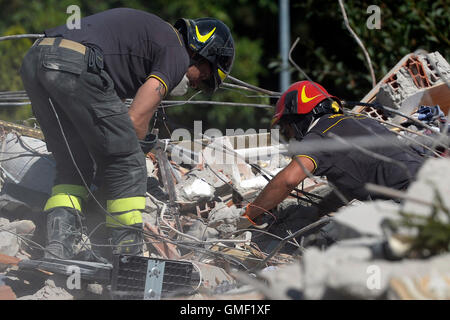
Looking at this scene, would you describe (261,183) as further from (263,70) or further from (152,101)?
(263,70)

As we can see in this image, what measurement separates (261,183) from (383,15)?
345cm

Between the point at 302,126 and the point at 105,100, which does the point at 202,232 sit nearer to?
the point at 302,126

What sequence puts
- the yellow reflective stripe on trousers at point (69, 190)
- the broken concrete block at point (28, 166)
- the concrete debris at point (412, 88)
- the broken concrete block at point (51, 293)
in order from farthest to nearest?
1. the concrete debris at point (412, 88)
2. the broken concrete block at point (28, 166)
3. the yellow reflective stripe on trousers at point (69, 190)
4. the broken concrete block at point (51, 293)

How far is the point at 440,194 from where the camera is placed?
187 cm

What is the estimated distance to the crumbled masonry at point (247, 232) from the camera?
5.74 feet

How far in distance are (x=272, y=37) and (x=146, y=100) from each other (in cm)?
738

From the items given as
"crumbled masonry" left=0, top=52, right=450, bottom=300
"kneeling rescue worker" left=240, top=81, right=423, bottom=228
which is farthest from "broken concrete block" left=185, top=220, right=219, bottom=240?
"kneeling rescue worker" left=240, top=81, right=423, bottom=228

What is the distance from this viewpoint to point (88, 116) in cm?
325

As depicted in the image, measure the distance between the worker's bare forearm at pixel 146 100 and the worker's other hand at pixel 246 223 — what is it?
985 mm

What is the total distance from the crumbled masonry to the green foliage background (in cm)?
137

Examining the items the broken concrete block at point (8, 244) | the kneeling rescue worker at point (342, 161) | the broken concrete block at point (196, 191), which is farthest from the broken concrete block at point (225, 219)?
the broken concrete block at point (8, 244)

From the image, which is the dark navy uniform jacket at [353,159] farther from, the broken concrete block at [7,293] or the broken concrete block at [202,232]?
the broken concrete block at [7,293]

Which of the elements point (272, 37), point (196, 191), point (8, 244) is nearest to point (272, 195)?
point (196, 191)

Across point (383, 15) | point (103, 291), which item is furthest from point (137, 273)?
point (383, 15)
